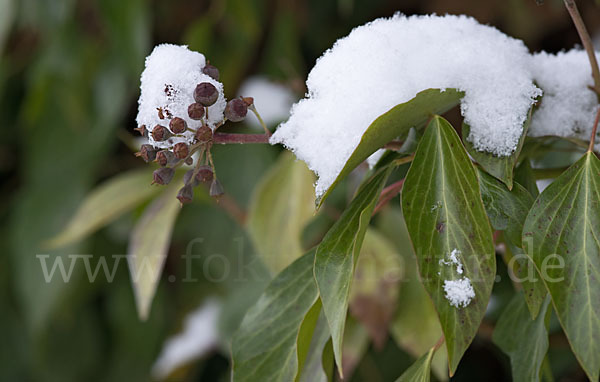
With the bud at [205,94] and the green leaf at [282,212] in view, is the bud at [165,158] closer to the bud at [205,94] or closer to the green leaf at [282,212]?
the bud at [205,94]

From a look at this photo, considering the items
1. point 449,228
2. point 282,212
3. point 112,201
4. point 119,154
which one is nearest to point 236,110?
point 449,228

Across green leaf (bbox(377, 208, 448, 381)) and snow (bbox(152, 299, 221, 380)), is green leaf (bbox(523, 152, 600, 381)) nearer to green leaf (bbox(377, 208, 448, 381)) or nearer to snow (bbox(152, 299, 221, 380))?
green leaf (bbox(377, 208, 448, 381))

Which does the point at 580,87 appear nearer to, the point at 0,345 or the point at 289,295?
the point at 289,295

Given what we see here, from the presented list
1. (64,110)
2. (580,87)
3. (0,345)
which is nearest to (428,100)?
(580,87)

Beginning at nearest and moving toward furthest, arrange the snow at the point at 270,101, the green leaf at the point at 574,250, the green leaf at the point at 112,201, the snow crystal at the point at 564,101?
the green leaf at the point at 574,250
the snow crystal at the point at 564,101
the green leaf at the point at 112,201
the snow at the point at 270,101

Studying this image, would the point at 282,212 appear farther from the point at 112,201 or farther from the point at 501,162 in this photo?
the point at 501,162

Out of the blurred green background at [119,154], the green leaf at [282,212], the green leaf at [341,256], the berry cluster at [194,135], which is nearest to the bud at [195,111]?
the berry cluster at [194,135]

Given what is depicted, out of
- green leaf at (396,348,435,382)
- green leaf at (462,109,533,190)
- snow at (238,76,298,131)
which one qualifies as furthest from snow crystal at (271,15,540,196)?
snow at (238,76,298,131)
